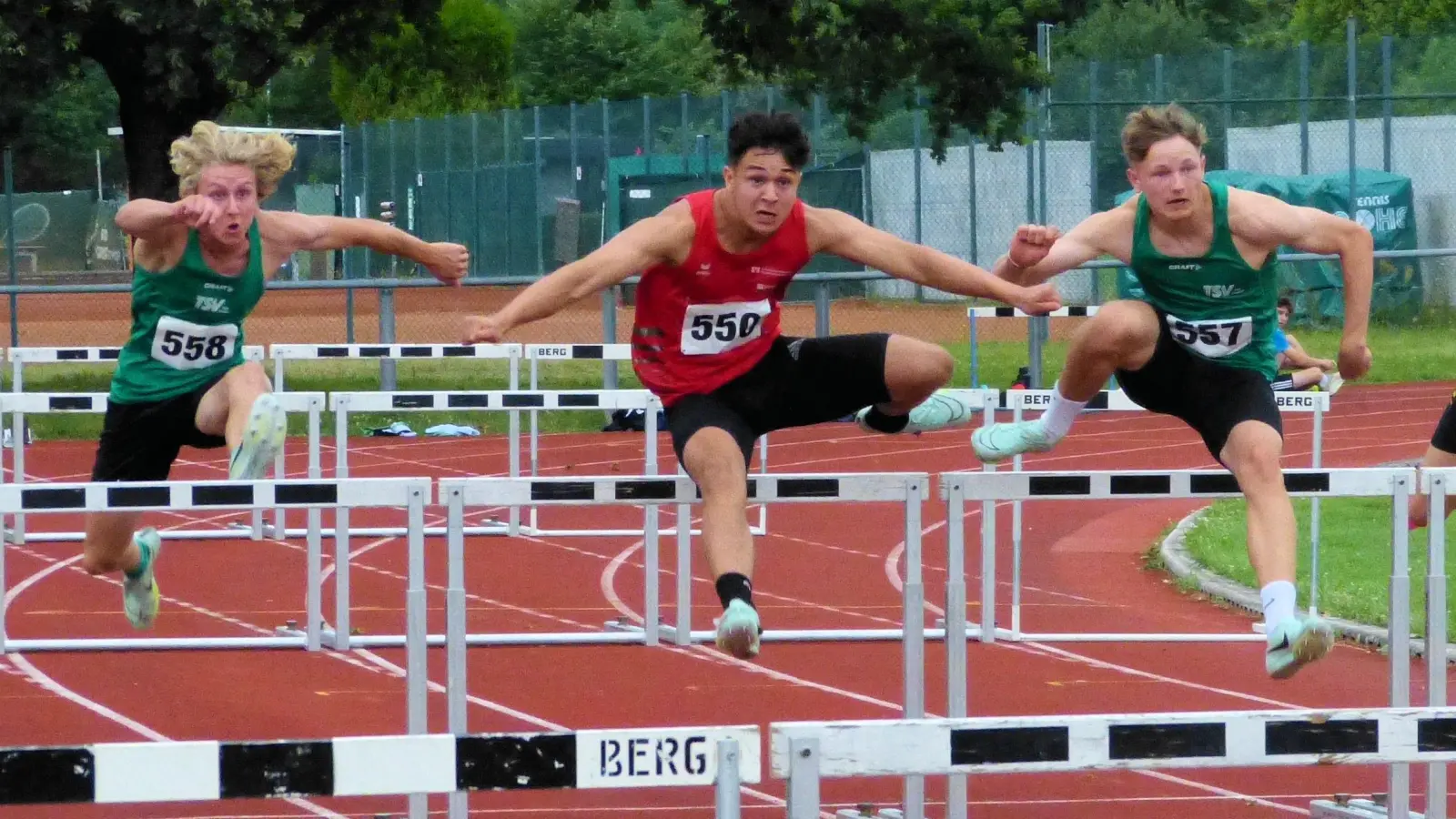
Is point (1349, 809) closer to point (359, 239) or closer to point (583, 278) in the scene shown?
point (583, 278)

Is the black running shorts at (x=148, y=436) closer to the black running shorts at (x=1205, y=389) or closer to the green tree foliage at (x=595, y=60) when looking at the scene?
the black running shorts at (x=1205, y=389)

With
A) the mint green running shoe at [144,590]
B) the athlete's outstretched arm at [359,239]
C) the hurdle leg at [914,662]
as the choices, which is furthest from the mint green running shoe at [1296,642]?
the mint green running shoe at [144,590]

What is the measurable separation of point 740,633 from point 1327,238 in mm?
2157

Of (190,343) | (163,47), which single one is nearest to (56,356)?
(163,47)

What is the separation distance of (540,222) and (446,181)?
2.99 meters

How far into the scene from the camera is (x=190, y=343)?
6547mm

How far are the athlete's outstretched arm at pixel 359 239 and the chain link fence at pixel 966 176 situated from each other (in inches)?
460

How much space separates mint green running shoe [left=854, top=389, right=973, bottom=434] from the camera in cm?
634

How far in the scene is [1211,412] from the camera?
5871 millimetres

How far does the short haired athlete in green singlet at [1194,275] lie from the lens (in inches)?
230

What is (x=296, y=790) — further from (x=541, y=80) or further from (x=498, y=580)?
(x=541, y=80)

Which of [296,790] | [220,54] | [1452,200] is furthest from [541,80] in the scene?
[296,790]

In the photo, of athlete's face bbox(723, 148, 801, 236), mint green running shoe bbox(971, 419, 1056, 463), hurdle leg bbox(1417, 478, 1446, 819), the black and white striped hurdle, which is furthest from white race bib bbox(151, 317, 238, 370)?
hurdle leg bbox(1417, 478, 1446, 819)

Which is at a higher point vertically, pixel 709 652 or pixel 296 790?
pixel 296 790
